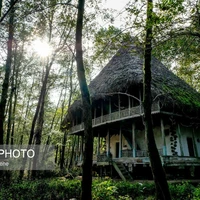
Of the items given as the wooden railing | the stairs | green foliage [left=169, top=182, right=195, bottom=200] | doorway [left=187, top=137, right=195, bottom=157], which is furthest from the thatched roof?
green foliage [left=169, top=182, right=195, bottom=200]

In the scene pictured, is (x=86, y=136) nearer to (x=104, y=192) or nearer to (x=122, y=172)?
(x=104, y=192)

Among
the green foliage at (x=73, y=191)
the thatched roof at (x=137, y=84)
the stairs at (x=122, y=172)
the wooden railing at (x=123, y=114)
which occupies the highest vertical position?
the thatched roof at (x=137, y=84)

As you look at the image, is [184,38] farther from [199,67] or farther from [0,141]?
[0,141]

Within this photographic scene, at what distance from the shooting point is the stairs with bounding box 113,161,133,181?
11829mm

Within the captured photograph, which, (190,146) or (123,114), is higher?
(123,114)

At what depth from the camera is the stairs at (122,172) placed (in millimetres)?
11829

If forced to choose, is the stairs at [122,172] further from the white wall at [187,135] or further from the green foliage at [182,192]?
the green foliage at [182,192]

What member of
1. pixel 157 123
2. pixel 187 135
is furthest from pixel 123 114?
pixel 187 135

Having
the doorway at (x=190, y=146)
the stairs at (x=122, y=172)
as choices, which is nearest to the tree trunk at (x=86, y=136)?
the stairs at (x=122, y=172)

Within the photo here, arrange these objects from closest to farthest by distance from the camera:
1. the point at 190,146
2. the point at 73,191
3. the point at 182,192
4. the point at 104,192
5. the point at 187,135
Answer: the point at 104,192 < the point at 182,192 < the point at 73,191 < the point at 190,146 < the point at 187,135

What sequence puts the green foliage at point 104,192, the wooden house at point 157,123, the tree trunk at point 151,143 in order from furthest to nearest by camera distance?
the wooden house at point 157,123, the green foliage at point 104,192, the tree trunk at point 151,143

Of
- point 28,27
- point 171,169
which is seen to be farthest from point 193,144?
point 28,27

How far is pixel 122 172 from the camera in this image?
1219 centimetres

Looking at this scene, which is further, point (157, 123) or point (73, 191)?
point (157, 123)
